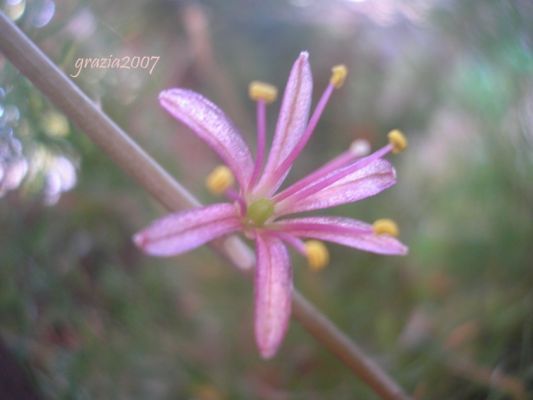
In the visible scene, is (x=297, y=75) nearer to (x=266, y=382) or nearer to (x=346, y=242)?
(x=346, y=242)

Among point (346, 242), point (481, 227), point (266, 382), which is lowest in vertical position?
point (266, 382)

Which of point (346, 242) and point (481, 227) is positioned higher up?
point (346, 242)

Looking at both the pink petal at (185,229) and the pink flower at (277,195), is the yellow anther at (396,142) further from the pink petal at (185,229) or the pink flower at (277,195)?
the pink petal at (185,229)

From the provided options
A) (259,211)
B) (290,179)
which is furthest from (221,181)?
(290,179)

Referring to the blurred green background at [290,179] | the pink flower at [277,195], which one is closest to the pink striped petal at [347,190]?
the pink flower at [277,195]

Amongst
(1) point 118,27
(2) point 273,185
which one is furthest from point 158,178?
(1) point 118,27

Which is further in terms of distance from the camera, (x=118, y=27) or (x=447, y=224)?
(x=447, y=224)

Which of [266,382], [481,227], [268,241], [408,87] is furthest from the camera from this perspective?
[408,87]

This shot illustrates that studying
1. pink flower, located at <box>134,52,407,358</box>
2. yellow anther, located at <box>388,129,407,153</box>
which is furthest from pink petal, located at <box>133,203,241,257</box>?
yellow anther, located at <box>388,129,407,153</box>
